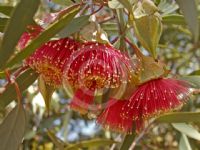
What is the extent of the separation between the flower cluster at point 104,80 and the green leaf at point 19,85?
0.19ft

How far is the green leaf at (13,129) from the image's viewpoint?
50.4 inches

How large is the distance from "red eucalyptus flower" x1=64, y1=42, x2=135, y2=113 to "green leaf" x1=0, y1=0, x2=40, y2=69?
0.28m

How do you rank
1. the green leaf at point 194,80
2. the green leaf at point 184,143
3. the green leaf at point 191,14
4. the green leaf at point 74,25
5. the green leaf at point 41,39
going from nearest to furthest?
the green leaf at point 191,14
the green leaf at point 41,39
the green leaf at point 74,25
the green leaf at point 194,80
the green leaf at point 184,143

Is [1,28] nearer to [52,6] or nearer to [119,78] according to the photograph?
[119,78]

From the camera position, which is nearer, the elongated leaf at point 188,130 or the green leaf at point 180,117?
the green leaf at point 180,117

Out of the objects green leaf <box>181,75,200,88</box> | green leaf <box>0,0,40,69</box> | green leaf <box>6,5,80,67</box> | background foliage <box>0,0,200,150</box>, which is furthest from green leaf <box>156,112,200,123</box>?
green leaf <box>0,0,40,69</box>

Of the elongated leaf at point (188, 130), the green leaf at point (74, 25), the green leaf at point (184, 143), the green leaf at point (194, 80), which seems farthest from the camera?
the green leaf at point (184, 143)

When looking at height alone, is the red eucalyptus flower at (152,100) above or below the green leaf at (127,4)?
below

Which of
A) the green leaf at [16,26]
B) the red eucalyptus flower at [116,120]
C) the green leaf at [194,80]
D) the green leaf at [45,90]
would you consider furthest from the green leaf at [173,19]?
the green leaf at [16,26]

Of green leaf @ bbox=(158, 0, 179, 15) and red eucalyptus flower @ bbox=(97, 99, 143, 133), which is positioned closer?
red eucalyptus flower @ bbox=(97, 99, 143, 133)

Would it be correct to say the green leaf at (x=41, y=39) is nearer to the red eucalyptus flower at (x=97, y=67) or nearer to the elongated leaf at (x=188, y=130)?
the red eucalyptus flower at (x=97, y=67)

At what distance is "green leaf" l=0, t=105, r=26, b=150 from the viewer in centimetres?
128

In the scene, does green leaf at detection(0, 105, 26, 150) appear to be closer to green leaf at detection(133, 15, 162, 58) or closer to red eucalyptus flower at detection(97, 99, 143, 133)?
red eucalyptus flower at detection(97, 99, 143, 133)

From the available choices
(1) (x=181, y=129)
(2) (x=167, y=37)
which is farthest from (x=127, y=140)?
(2) (x=167, y=37)
